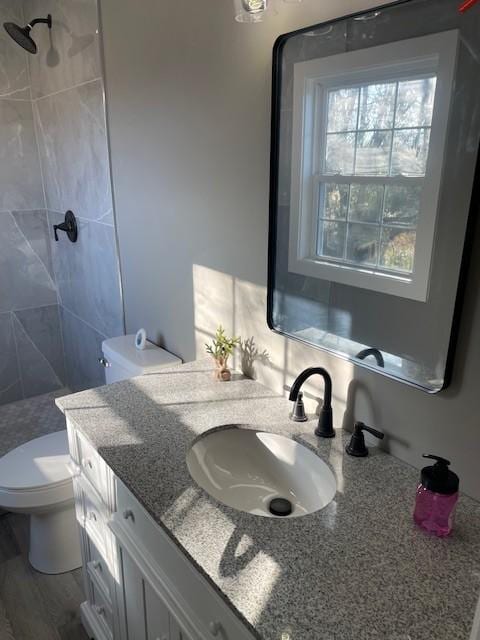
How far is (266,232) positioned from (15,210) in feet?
6.92

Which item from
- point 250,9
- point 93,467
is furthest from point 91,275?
point 250,9

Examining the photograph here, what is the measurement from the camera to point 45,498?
1.98 meters

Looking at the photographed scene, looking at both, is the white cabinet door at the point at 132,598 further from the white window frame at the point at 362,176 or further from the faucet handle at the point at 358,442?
the white window frame at the point at 362,176

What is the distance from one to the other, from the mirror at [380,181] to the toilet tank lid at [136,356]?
2.38 ft

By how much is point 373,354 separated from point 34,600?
1.78 m

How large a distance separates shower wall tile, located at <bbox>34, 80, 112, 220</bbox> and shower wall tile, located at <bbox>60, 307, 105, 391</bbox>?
27.8 inches

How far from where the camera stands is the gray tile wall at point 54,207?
7.93ft

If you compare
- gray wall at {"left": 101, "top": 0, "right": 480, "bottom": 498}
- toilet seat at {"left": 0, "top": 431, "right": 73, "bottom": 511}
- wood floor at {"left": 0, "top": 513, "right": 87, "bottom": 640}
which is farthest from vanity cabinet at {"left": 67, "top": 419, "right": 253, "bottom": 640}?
gray wall at {"left": 101, "top": 0, "right": 480, "bottom": 498}

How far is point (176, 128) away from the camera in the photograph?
1839 millimetres

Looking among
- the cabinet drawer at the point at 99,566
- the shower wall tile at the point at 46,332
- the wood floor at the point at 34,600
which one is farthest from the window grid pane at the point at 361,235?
the shower wall tile at the point at 46,332

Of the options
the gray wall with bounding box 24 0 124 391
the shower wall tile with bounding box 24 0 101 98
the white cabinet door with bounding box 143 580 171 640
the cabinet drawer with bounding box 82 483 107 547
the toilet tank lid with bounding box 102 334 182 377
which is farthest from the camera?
the gray wall with bounding box 24 0 124 391

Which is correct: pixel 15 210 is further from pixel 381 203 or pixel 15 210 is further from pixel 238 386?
pixel 381 203

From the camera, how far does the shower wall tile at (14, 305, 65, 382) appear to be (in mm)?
3252

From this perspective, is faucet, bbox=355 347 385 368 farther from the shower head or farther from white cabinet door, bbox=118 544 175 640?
the shower head
